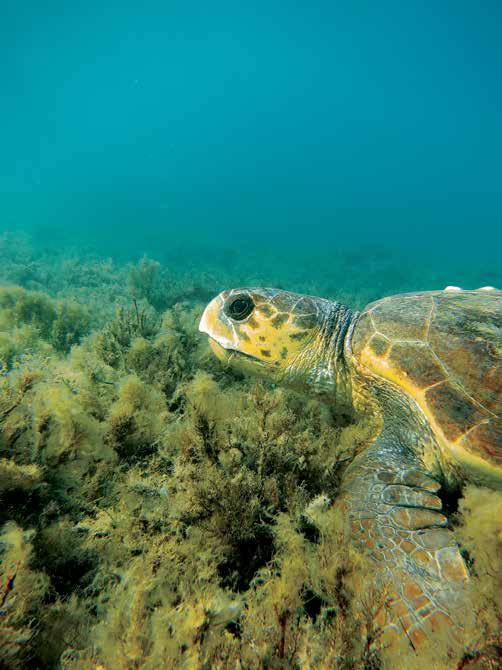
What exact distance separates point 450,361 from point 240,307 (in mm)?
1408

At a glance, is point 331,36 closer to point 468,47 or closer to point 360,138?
point 468,47

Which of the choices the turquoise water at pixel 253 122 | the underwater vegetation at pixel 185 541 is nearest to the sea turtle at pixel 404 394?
the underwater vegetation at pixel 185 541

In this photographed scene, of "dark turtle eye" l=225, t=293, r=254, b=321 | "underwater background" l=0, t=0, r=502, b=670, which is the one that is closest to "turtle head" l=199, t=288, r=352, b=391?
"dark turtle eye" l=225, t=293, r=254, b=321

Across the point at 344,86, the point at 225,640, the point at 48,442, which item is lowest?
the point at 225,640

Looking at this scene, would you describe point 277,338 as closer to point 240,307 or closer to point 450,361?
point 240,307

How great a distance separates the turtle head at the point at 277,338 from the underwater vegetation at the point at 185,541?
356 millimetres

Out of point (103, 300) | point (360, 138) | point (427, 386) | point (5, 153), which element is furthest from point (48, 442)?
point (360, 138)

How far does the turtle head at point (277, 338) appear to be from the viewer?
2221mm

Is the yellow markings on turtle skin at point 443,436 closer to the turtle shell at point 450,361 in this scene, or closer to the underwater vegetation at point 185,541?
the turtle shell at point 450,361

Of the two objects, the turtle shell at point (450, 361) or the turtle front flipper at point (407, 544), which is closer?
the turtle front flipper at point (407, 544)

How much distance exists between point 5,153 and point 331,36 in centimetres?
14788

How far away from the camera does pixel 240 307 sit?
2.29 meters

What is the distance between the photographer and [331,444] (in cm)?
182

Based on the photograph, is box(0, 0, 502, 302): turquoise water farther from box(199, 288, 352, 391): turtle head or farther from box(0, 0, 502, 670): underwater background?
box(199, 288, 352, 391): turtle head
